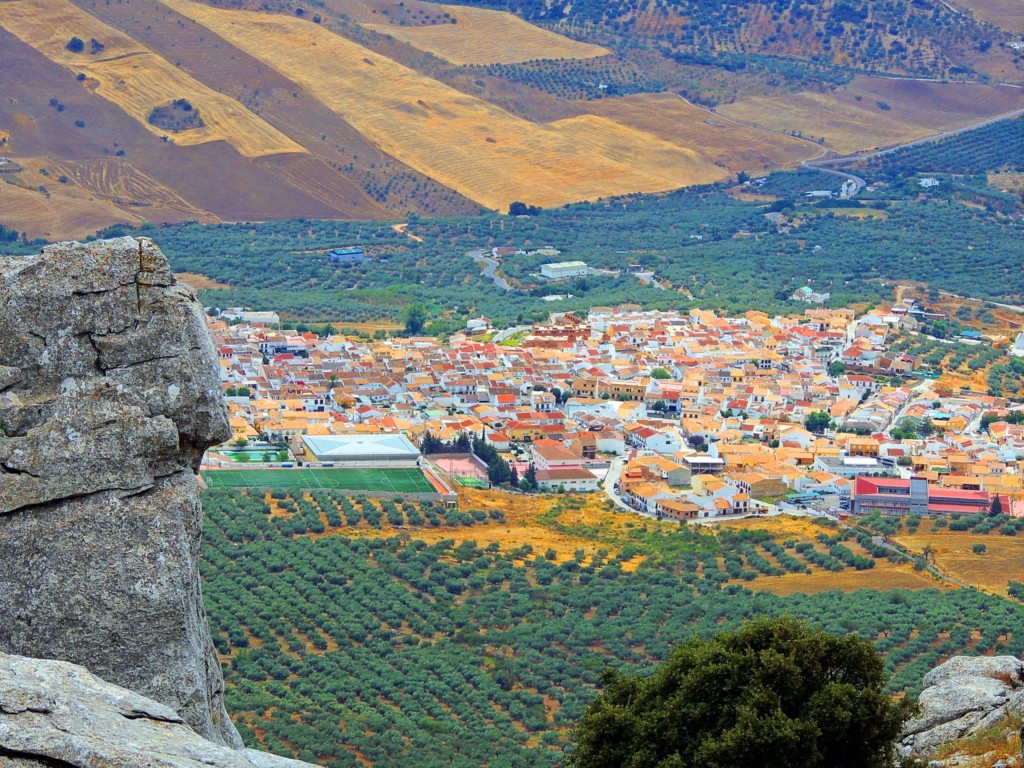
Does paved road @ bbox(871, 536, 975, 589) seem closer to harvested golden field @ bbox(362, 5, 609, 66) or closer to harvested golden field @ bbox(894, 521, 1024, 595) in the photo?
harvested golden field @ bbox(894, 521, 1024, 595)

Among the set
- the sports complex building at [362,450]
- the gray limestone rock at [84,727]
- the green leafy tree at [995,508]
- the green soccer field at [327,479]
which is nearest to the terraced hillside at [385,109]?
the sports complex building at [362,450]

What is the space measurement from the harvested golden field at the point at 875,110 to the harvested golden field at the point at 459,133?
917 cm

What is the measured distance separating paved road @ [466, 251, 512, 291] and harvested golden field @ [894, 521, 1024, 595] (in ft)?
119

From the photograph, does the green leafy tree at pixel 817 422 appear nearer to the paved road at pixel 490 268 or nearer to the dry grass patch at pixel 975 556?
the dry grass patch at pixel 975 556

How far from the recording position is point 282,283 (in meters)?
77.1

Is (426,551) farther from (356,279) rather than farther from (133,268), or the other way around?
(356,279)

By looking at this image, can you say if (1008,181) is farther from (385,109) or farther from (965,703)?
(965,703)

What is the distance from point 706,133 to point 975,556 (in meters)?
68.9

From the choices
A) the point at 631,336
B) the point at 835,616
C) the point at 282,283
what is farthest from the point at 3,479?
the point at 282,283

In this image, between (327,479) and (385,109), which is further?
(385,109)

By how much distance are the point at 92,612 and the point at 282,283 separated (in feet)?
220

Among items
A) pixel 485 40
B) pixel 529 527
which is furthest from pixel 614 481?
pixel 485 40

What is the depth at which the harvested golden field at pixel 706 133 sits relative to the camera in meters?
104

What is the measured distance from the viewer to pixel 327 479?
4488 centimetres
